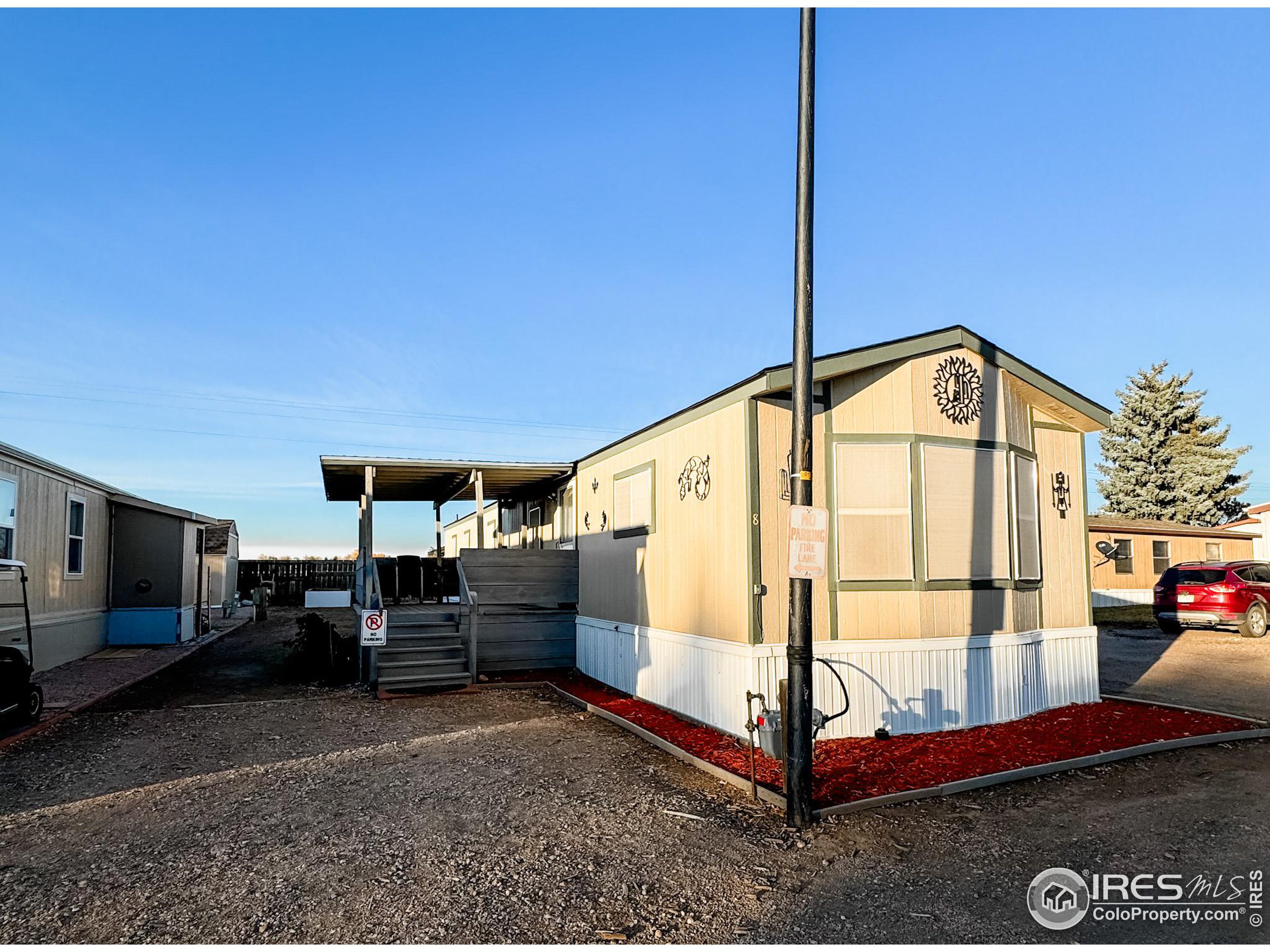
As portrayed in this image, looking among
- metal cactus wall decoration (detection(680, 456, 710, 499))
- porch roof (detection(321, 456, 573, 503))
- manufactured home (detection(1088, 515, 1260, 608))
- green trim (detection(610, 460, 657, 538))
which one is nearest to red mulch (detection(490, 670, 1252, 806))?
green trim (detection(610, 460, 657, 538))

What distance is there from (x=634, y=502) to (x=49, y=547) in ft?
34.3

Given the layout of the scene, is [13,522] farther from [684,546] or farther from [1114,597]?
[1114,597]

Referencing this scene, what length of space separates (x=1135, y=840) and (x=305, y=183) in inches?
564

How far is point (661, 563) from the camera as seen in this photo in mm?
9250

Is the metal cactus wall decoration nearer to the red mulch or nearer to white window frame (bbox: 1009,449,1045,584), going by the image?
the red mulch

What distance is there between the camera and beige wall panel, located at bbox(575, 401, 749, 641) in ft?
24.8

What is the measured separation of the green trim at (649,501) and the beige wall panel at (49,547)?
8.37 m

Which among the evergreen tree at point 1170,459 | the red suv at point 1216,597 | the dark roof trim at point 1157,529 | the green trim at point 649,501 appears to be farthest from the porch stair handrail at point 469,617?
the evergreen tree at point 1170,459

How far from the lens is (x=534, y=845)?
4746 mm

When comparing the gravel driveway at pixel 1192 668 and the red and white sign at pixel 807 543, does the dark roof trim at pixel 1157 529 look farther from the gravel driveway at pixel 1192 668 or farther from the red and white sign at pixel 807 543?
the red and white sign at pixel 807 543

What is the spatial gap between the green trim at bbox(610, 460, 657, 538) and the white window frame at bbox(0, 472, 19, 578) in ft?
29.7

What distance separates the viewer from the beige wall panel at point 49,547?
469 inches

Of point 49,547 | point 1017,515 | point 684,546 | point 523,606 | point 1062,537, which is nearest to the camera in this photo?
point 1017,515

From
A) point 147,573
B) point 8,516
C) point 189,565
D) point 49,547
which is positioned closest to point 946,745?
point 8,516
